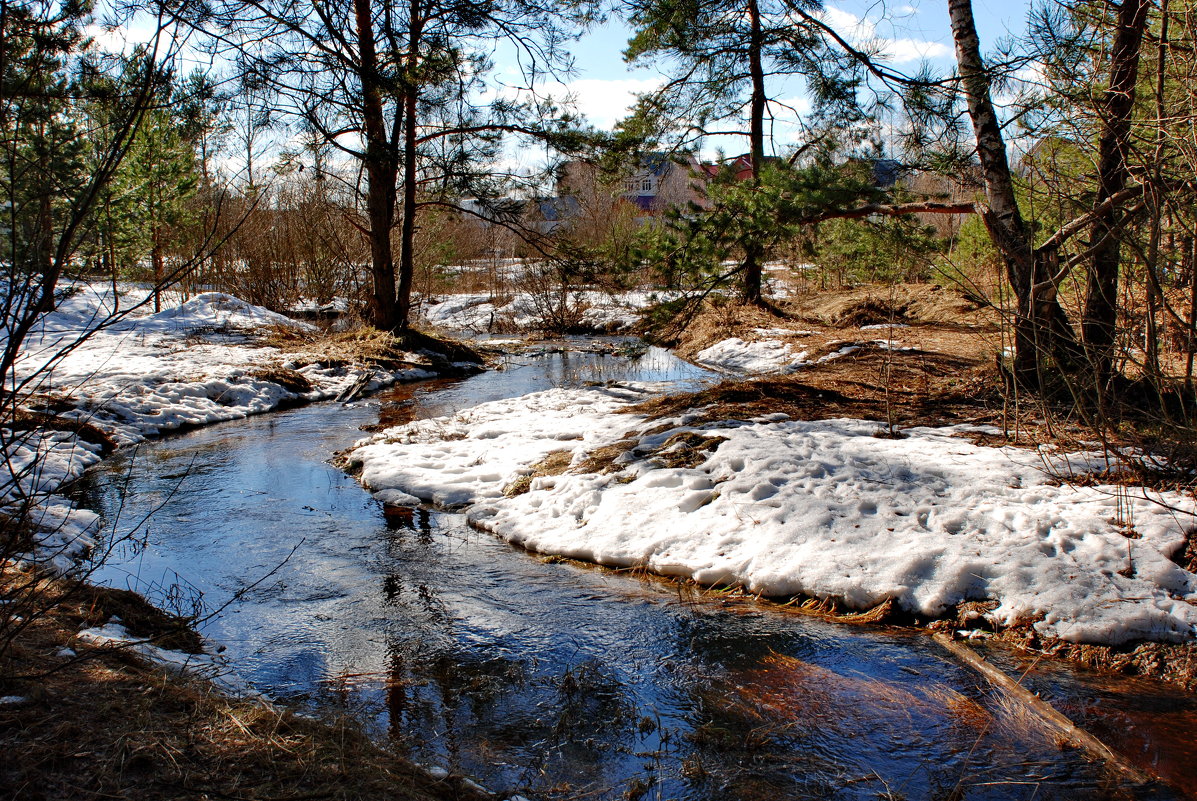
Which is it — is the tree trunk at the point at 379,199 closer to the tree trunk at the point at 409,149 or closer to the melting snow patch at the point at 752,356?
the tree trunk at the point at 409,149

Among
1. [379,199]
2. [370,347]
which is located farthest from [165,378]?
[379,199]

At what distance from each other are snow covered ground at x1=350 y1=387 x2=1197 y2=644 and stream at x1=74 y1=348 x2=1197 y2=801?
0.34 metres

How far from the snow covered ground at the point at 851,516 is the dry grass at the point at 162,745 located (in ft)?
9.35

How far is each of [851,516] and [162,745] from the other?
13.9ft

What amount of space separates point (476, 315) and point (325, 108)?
1363 cm

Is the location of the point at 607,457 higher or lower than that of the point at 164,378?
lower

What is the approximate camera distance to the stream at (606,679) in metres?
3.31

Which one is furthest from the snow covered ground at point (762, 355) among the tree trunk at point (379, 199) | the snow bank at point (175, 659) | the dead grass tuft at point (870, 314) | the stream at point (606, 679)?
the snow bank at point (175, 659)

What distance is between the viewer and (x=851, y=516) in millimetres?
5527

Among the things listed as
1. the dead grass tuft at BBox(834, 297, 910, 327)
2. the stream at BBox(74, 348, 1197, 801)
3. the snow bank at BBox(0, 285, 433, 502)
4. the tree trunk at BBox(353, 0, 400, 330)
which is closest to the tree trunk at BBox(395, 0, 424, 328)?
the tree trunk at BBox(353, 0, 400, 330)

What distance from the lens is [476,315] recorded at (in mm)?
24594

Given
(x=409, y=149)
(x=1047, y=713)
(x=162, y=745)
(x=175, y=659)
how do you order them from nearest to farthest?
(x=162, y=745) < (x=1047, y=713) < (x=175, y=659) < (x=409, y=149)

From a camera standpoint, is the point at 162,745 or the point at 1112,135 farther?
the point at 1112,135

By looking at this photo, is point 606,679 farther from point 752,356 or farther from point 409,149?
point 409,149
